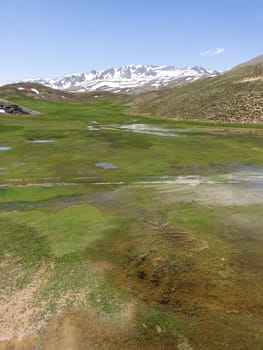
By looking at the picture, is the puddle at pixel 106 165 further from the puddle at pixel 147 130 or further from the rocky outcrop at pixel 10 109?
the rocky outcrop at pixel 10 109

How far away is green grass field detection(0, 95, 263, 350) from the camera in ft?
37.3

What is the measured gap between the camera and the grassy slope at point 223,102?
9281 centimetres

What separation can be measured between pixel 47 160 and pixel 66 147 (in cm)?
891

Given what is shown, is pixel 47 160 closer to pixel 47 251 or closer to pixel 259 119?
pixel 47 251

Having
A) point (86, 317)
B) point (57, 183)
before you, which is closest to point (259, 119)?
point (57, 183)

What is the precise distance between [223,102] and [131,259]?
312 ft

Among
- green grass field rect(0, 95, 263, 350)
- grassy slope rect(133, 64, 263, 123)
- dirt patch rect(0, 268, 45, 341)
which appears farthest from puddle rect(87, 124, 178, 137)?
dirt patch rect(0, 268, 45, 341)

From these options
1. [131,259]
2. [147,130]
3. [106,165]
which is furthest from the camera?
[147,130]

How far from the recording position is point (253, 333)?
11156 mm

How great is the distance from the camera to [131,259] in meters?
15.9

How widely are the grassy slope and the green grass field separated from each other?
6440 cm

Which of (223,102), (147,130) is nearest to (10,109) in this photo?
(147,130)

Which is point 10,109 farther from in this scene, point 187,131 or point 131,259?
point 131,259

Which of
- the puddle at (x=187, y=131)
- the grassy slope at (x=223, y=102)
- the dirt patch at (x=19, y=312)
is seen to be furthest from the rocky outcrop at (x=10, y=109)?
the dirt patch at (x=19, y=312)
